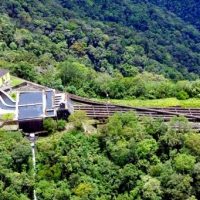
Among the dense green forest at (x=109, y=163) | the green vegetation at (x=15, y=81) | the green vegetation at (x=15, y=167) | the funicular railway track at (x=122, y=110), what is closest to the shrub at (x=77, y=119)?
the dense green forest at (x=109, y=163)

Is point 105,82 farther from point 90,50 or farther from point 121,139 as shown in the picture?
point 90,50

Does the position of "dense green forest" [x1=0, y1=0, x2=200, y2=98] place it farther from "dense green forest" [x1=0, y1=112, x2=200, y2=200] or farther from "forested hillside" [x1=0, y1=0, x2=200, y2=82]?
"dense green forest" [x1=0, y1=112, x2=200, y2=200]

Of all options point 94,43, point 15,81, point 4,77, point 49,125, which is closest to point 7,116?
point 49,125

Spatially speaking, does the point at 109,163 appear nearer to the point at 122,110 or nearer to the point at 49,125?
the point at 49,125

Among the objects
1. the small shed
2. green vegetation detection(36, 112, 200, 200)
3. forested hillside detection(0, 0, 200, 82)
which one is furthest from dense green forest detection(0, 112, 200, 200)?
forested hillside detection(0, 0, 200, 82)

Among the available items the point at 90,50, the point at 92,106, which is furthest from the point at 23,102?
the point at 90,50

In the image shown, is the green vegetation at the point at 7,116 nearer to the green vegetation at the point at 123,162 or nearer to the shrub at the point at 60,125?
the green vegetation at the point at 123,162
